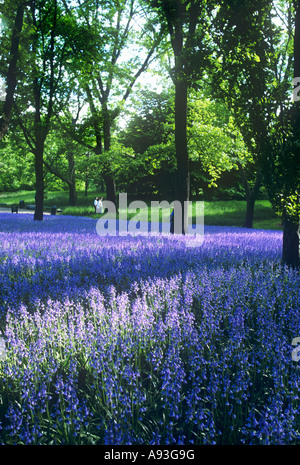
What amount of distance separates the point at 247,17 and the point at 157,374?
636cm

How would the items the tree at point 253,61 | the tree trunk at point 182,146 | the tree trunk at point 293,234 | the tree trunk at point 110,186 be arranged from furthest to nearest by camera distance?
the tree trunk at point 110,186 < the tree trunk at point 182,146 < the tree trunk at point 293,234 < the tree at point 253,61

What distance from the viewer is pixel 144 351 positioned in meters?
3.24

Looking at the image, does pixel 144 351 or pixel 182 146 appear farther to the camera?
pixel 182 146

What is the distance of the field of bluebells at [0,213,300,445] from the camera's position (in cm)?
232

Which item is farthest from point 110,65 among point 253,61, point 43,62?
point 253,61

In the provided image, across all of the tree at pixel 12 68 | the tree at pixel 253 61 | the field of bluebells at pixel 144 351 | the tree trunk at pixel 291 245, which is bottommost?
the field of bluebells at pixel 144 351

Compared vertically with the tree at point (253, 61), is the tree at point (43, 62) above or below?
above

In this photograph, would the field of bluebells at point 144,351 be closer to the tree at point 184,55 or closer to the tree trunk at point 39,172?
the tree at point 184,55

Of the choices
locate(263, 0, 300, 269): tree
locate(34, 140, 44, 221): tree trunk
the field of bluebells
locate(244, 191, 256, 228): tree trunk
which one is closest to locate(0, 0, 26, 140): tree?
locate(34, 140, 44, 221): tree trunk

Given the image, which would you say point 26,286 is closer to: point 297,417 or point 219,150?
point 297,417

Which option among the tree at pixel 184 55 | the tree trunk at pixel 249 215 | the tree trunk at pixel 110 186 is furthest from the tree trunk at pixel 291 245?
the tree trunk at pixel 110 186

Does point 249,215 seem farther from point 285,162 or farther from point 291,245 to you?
point 285,162

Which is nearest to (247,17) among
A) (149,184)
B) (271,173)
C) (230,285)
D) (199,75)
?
(199,75)

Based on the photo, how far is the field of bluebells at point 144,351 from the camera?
232 cm
